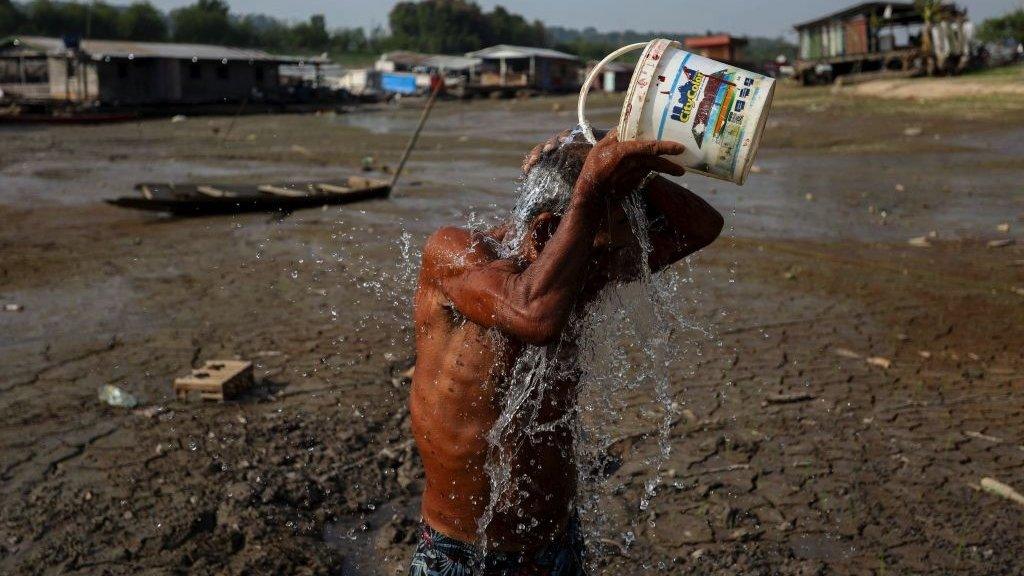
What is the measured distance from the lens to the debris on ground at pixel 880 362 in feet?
17.5

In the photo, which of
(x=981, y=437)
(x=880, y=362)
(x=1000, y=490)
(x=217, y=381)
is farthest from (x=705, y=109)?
(x=880, y=362)

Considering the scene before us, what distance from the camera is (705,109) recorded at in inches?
84.0

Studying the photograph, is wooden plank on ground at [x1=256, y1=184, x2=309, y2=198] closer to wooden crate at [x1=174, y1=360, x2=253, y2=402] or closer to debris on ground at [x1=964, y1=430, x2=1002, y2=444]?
wooden crate at [x1=174, y1=360, x2=253, y2=402]

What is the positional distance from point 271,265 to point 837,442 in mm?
5252

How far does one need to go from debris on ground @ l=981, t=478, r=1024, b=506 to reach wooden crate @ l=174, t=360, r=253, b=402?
347 centimetres

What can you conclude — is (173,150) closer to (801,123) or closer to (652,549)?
(801,123)

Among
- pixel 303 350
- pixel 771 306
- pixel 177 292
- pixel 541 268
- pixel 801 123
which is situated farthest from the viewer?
pixel 801 123

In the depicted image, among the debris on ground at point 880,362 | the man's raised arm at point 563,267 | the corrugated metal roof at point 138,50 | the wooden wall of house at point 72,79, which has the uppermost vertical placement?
the corrugated metal roof at point 138,50

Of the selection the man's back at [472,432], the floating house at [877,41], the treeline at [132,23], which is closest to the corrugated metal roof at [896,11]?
the floating house at [877,41]

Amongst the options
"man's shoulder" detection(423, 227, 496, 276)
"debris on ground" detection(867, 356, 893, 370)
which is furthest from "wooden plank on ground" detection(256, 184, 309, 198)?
"man's shoulder" detection(423, 227, 496, 276)

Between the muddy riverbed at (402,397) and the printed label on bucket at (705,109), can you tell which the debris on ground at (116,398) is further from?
the printed label on bucket at (705,109)

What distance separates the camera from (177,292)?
723 centimetres

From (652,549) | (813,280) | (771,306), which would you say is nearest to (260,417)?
(652,549)

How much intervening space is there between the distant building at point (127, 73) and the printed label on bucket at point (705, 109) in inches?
1406
